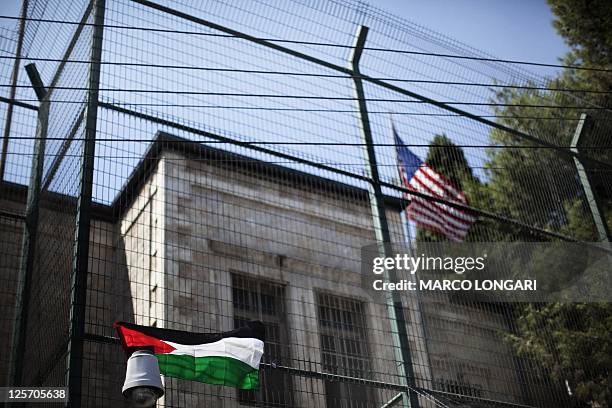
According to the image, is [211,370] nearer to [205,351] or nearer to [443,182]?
[205,351]

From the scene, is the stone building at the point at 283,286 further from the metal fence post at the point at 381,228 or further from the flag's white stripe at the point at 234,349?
the flag's white stripe at the point at 234,349

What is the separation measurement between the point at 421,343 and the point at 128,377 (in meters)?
5.39

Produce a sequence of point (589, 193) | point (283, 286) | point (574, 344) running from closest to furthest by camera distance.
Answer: point (589, 193), point (283, 286), point (574, 344)

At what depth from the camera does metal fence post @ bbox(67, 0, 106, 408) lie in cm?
543

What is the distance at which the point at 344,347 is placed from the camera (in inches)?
338

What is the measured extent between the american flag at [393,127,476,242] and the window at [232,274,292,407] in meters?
2.16

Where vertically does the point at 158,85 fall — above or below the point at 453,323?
above

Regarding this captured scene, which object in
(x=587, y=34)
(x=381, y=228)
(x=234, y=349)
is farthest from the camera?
(x=587, y=34)

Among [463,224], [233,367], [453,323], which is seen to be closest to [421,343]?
[453,323]

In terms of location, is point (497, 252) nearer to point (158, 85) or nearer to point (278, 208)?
point (278, 208)

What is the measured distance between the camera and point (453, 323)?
9.81 meters

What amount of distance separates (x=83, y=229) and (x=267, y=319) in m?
3.93

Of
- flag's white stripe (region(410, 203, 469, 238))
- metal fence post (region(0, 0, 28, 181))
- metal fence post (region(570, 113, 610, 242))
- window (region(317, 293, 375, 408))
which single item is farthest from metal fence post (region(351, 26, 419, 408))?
metal fence post (region(0, 0, 28, 181))

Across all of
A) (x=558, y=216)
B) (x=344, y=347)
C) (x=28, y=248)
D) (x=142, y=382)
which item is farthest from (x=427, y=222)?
(x=142, y=382)
